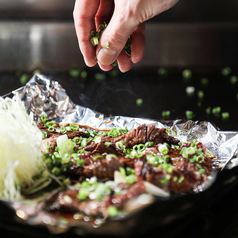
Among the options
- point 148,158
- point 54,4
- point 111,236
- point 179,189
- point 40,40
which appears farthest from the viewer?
point 40,40

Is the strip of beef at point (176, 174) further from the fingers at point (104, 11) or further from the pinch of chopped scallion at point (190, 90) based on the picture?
the pinch of chopped scallion at point (190, 90)

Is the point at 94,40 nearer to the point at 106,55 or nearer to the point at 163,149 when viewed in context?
the point at 106,55

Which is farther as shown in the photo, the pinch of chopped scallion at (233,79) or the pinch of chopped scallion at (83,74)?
the pinch of chopped scallion at (83,74)

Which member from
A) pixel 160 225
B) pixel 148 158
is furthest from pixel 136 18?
→ pixel 160 225

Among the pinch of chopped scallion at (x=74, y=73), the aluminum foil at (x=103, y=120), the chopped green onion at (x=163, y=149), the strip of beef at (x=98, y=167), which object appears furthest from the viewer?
the pinch of chopped scallion at (x=74, y=73)

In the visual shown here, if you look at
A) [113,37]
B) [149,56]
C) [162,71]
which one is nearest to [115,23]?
[113,37]

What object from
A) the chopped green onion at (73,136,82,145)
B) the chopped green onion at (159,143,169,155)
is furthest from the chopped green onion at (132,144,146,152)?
the chopped green onion at (73,136,82,145)

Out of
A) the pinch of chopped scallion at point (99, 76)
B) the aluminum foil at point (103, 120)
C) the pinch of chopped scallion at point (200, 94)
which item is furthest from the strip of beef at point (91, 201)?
the pinch of chopped scallion at point (99, 76)

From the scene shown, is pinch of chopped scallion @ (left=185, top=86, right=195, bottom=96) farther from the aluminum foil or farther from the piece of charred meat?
the piece of charred meat

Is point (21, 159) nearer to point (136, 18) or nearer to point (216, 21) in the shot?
point (136, 18)
